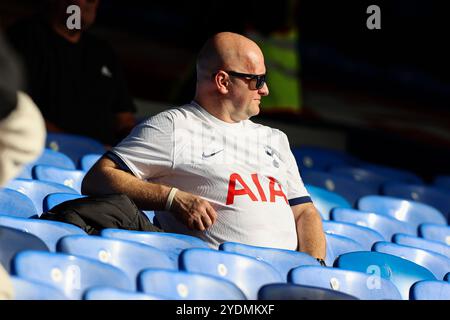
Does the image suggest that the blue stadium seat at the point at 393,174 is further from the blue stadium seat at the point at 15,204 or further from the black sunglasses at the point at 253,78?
the blue stadium seat at the point at 15,204

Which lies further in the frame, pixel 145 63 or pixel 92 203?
pixel 145 63

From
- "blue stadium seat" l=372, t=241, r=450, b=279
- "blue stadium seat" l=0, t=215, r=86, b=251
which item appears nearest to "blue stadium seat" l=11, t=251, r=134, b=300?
"blue stadium seat" l=0, t=215, r=86, b=251

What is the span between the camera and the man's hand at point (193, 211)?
11.8ft

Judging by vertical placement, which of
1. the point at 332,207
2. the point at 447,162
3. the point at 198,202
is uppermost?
the point at 198,202

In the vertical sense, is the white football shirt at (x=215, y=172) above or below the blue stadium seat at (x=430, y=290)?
above

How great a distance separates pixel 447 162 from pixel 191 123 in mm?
4251

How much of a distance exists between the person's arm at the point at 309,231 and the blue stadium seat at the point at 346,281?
44 cm

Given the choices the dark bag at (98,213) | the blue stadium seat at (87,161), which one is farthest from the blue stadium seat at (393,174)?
the dark bag at (98,213)

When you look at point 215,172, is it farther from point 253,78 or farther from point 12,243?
point 12,243

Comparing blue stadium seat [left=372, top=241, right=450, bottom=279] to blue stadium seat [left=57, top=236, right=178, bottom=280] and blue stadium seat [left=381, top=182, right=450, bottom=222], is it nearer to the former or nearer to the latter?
blue stadium seat [left=57, top=236, right=178, bottom=280]

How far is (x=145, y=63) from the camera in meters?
9.14
